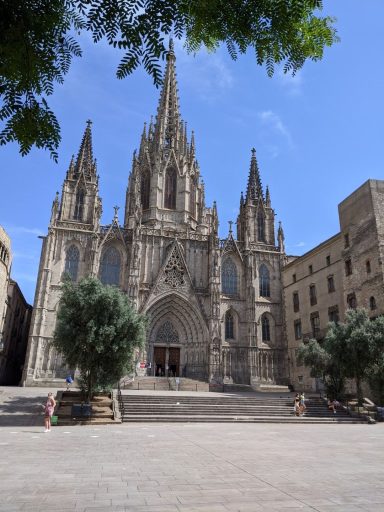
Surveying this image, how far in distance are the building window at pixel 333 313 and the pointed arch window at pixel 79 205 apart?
26362 mm

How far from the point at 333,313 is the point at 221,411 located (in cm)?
1688

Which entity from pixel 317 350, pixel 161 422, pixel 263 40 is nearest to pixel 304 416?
pixel 317 350

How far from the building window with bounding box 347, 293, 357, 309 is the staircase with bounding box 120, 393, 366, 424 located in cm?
997

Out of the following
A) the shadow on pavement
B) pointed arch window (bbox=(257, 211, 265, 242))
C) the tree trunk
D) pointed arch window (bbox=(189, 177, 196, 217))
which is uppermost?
pointed arch window (bbox=(189, 177, 196, 217))

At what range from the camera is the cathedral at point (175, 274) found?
128 ft

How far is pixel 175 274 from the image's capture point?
137 feet

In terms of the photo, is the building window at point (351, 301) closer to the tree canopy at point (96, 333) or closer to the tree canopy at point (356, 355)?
the tree canopy at point (356, 355)

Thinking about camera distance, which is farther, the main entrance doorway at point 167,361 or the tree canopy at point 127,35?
the main entrance doorway at point 167,361

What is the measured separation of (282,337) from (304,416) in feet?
65.8

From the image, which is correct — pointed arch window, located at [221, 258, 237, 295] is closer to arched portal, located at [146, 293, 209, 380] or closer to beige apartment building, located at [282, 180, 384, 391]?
arched portal, located at [146, 293, 209, 380]

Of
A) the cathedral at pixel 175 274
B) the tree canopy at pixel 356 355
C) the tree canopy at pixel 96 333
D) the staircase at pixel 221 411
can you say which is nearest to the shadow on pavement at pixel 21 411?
the tree canopy at pixel 96 333

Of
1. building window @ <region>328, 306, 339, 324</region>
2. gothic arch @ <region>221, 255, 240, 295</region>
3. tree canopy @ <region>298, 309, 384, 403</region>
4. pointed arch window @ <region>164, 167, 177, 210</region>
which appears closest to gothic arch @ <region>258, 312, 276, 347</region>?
gothic arch @ <region>221, 255, 240, 295</region>

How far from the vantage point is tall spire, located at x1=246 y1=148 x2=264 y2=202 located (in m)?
49.5

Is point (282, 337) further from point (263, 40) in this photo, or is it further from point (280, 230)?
point (263, 40)
